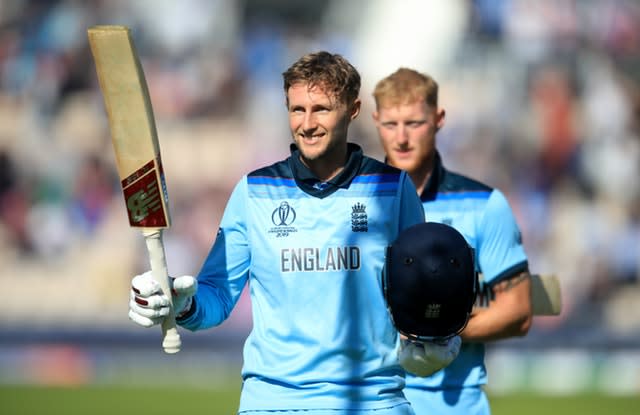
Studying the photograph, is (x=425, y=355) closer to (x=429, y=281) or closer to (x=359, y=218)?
(x=429, y=281)

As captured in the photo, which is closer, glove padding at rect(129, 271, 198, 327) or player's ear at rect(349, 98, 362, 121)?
glove padding at rect(129, 271, 198, 327)

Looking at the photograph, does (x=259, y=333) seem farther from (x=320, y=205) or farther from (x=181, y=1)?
(x=181, y=1)

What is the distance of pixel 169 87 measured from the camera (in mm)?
13375

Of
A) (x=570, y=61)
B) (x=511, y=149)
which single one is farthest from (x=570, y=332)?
(x=570, y=61)

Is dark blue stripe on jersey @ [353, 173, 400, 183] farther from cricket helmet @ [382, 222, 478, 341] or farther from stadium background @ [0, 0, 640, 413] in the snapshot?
stadium background @ [0, 0, 640, 413]

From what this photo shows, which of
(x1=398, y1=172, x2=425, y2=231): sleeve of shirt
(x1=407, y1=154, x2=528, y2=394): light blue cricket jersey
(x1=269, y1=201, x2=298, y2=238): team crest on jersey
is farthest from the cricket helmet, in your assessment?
(x1=407, y1=154, x2=528, y2=394): light blue cricket jersey

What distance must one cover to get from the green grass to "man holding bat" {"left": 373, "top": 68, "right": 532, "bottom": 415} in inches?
187

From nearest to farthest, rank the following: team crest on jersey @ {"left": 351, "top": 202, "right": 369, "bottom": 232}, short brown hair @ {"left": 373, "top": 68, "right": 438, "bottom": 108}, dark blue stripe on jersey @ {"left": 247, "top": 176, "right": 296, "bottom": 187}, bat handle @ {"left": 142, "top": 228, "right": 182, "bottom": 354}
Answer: bat handle @ {"left": 142, "top": 228, "right": 182, "bottom": 354} < team crest on jersey @ {"left": 351, "top": 202, "right": 369, "bottom": 232} < dark blue stripe on jersey @ {"left": 247, "top": 176, "right": 296, "bottom": 187} < short brown hair @ {"left": 373, "top": 68, "right": 438, "bottom": 108}

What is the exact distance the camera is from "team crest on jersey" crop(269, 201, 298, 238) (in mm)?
3723

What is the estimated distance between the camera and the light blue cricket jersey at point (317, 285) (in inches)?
142

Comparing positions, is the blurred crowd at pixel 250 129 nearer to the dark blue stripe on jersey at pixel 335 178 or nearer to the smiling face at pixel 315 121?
the dark blue stripe on jersey at pixel 335 178

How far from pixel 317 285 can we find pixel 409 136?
5.03 feet

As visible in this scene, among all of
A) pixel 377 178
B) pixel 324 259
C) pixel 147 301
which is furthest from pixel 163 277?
pixel 377 178

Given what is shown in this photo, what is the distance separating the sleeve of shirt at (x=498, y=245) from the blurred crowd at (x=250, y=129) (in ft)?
24.6
